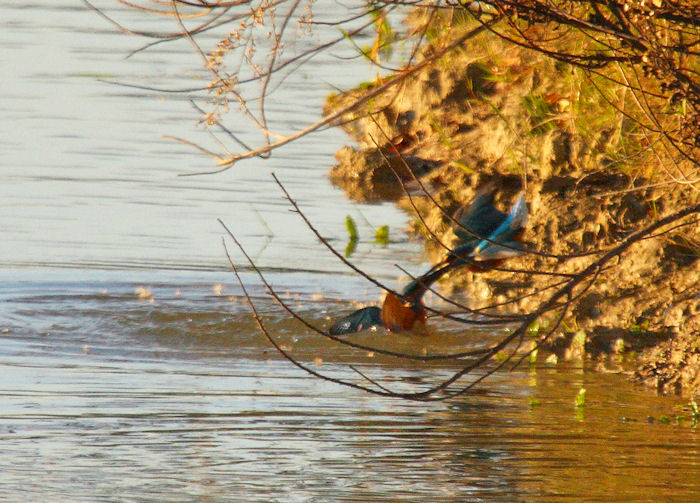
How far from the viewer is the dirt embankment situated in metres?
5.77

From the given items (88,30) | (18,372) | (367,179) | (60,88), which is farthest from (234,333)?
(88,30)

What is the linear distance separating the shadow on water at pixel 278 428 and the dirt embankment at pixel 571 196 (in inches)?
13.4

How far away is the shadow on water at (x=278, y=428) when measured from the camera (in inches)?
158

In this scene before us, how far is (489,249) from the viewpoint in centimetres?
576

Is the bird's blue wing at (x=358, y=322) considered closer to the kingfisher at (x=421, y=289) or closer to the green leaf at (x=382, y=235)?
the kingfisher at (x=421, y=289)

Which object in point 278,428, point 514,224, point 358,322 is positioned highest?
point 514,224

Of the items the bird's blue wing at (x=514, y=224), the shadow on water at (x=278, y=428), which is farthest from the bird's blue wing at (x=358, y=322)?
the bird's blue wing at (x=514, y=224)

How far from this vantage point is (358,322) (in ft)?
20.4

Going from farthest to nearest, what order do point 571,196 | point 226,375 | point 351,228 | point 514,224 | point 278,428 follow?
point 351,228, point 571,196, point 514,224, point 226,375, point 278,428

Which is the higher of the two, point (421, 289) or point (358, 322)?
point (421, 289)

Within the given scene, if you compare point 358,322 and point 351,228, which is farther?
point 351,228

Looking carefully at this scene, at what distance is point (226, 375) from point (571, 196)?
6.48 feet

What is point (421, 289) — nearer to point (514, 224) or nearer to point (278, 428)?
point (514, 224)

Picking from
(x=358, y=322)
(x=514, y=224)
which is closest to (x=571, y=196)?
(x=514, y=224)
